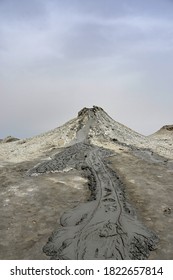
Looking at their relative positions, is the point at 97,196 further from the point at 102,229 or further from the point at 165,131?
the point at 165,131

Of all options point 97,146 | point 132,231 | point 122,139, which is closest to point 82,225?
point 132,231

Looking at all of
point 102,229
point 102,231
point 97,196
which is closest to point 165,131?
point 97,196

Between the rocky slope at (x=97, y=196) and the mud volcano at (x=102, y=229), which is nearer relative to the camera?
the mud volcano at (x=102, y=229)

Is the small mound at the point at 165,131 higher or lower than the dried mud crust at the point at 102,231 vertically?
higher

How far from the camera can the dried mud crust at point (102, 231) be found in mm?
6352

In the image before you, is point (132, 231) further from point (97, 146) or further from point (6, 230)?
point (97, 146)

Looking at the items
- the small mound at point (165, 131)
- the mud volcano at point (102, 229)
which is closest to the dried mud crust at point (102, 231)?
the mud volcano at point (102, 229)

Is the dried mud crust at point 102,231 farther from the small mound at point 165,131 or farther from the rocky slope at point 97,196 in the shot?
the small mound at point 165,131

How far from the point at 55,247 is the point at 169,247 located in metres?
2.10

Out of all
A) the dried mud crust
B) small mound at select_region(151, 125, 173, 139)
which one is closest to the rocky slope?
the dried mud crust

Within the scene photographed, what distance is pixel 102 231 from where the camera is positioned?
7.05m

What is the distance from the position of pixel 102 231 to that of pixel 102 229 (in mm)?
103

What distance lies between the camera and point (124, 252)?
6359 millimetres

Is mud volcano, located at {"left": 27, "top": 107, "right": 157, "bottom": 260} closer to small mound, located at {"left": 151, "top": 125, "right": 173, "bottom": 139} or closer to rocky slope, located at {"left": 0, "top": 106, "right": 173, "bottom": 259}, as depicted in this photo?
rocky slope, located at {"left": 0, "top": 106, "right": 173, "bottom": 259}
